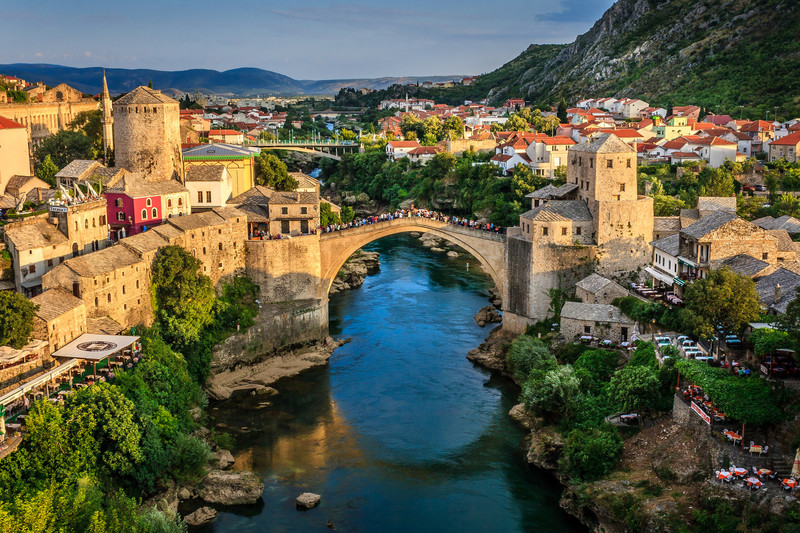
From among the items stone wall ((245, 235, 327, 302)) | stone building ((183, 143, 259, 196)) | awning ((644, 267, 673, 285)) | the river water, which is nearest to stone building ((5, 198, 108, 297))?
stone wall ((245, 235, 327, 302))

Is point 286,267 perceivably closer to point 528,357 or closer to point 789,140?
point 528,357

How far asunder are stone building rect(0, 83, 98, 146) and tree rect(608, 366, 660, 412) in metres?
36.9

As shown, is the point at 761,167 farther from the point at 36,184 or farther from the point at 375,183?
the point at 36,184

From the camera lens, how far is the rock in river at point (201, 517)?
2334 cm

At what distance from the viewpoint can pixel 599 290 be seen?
3309 centimetres

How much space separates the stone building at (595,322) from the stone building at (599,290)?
73 cm

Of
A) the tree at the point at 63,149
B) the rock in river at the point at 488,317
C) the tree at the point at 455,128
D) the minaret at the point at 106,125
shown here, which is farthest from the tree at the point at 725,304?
the tree at the point at 455,128

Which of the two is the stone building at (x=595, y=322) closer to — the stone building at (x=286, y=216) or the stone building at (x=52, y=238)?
the stone building at (x=286, y=216)

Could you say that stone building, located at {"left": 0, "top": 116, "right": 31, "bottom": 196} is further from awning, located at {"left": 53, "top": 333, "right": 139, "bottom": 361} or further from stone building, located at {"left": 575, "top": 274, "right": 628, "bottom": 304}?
stone building, located at {"left": 575, "top": 274, "right": 628, "bottom": 304}

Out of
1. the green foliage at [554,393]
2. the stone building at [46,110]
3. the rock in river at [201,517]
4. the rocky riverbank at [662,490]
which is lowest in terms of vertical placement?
the rock in river at [201,517]

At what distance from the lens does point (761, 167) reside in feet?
172

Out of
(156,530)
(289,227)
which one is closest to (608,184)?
(289,227)

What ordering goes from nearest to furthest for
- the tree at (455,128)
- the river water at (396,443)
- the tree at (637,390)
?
the river water at (396,443)
the tree at (637,390)
the tree at (455,128)

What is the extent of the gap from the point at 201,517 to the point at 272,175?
25.5 metres
